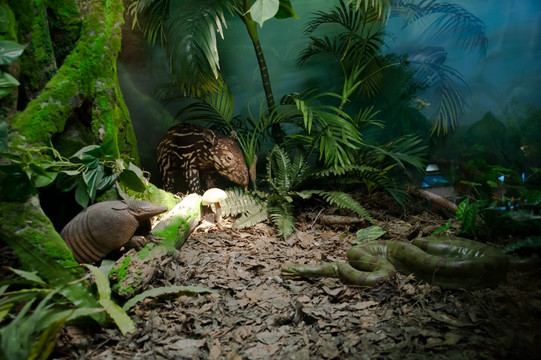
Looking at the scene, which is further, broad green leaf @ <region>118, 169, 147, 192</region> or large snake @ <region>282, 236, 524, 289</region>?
broad green leaf @ <region>118, 169, 147, 192</region>

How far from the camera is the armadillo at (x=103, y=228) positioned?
8.75 feet

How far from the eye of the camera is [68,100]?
117 inches

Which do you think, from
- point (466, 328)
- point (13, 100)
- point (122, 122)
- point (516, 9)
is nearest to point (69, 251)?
point (13, 100)

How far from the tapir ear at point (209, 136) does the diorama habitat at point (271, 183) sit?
9 cm

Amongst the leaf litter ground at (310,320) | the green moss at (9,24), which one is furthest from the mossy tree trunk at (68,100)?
the leaf litter ground at (310,320)

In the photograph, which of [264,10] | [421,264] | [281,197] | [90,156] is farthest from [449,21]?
[90,156]

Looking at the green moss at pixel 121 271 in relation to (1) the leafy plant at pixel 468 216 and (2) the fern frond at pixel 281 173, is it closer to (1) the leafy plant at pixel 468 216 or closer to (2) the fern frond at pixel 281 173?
(2) the fern frond at pixel 281 173

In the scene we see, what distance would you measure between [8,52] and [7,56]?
0.09 feet

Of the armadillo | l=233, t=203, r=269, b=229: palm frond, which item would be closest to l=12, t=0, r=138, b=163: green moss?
the armadillo

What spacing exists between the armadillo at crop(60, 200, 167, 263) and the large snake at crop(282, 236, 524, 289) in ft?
4.46

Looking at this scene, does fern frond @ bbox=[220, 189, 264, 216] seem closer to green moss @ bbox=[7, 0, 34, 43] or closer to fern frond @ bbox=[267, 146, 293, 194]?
fern frond @ bbox=[267, 146, 293, 194]

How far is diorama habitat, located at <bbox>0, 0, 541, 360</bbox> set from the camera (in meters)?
2.02

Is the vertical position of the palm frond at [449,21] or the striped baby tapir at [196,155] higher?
the palm frond at [449,21]

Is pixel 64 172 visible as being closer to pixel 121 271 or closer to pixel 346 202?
pixel 121 271
